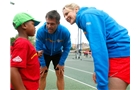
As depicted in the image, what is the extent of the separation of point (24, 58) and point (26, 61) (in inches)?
2.2

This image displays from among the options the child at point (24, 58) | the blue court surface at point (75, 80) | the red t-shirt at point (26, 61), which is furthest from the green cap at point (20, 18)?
the blue court surface at point (75, 80)

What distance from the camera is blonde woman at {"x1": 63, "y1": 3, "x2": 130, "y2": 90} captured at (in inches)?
68.5

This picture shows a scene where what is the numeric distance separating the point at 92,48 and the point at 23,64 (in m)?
0.60

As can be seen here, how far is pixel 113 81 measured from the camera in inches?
73.0

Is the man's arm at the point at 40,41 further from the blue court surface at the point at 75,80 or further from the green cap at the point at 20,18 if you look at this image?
the green cap at the point at 20,18

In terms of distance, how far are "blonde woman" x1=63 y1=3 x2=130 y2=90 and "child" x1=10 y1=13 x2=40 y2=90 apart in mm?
412

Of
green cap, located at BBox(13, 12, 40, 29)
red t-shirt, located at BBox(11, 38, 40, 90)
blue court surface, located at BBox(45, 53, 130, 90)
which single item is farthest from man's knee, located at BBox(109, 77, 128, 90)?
blue court surface, located at BBox(45, 53, 130, 90)

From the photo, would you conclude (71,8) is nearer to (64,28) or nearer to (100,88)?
(100,88)

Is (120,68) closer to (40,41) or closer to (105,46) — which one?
(105,46)

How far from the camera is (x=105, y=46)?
1.76 m

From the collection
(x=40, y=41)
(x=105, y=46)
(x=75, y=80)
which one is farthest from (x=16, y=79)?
(x=75, y=80)

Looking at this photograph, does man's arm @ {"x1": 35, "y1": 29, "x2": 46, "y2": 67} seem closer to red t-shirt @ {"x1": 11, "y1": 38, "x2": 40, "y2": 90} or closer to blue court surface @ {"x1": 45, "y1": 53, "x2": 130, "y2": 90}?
blue court surface @ {"x1": 45, "y1": 53, "x2": 130, "y2": 90}

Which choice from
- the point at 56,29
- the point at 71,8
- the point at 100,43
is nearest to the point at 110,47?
the point at 100,43

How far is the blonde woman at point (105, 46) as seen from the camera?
1740 mm
